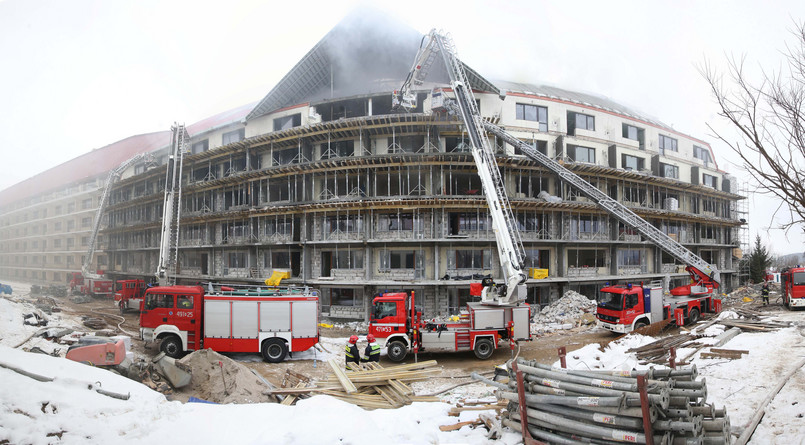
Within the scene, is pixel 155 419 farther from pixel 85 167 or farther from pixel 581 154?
pixel 581 154

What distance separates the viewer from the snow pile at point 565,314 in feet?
72.8

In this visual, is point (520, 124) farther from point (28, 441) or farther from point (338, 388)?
point (28, 441)

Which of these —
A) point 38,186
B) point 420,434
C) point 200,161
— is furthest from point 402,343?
point 200,161

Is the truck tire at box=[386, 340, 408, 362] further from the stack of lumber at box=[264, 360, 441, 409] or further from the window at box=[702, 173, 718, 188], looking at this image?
the window at box=[702, 173, 718, 188]

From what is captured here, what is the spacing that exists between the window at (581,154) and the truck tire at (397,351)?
20234 millimetres

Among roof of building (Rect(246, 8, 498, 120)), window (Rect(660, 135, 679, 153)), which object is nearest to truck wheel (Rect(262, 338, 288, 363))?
roof of building (Rect(246, 8, 498, 120))

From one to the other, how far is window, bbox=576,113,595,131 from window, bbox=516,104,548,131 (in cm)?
286

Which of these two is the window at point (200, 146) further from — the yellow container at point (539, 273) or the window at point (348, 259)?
the yellow container at point (539, 273)

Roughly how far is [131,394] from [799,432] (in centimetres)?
1134

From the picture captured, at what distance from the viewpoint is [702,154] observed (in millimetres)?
37438

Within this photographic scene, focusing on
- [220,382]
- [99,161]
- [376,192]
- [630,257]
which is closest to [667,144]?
[630,257]

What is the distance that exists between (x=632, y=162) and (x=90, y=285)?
41.3 m

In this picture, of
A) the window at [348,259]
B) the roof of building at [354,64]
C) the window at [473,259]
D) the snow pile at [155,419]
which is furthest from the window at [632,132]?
the snow pile at [155,419]

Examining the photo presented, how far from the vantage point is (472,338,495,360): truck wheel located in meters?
15.5
